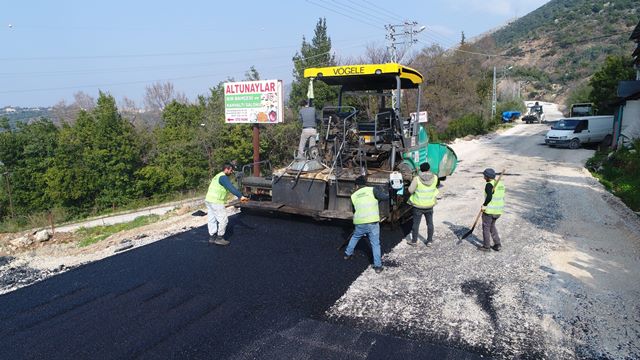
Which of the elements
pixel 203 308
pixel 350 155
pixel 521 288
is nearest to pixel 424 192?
pixel 350 155

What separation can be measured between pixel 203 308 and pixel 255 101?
7615 mm

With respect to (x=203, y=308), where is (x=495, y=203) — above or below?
above

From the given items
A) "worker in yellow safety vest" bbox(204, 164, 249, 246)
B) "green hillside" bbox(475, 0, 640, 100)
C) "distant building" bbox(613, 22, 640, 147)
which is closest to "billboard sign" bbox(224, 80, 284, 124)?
"worker in yellow safety vest" bbox(204, 164, 249, 246)

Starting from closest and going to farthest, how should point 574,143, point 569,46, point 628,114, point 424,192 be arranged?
point 424,192
point 628,114
point 574,143
point 569,46

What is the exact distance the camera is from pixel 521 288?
5008mm

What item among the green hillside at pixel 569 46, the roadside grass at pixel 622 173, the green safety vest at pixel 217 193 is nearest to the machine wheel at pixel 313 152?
the green safety vest at pixel 217 193

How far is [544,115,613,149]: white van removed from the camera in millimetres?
19859

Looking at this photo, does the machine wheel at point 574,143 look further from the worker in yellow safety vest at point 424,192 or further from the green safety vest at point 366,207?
the green safety vest at point 366,207

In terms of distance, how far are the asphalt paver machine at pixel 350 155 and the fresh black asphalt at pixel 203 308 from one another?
0.72 m

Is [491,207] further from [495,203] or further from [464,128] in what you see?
[464,128]

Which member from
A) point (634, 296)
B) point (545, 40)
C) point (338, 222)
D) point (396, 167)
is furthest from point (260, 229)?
point (545, 40)

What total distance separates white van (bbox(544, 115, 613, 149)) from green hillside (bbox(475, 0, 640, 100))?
4487 cm

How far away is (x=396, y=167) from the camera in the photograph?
7.59 m

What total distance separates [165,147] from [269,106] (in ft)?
78.6
